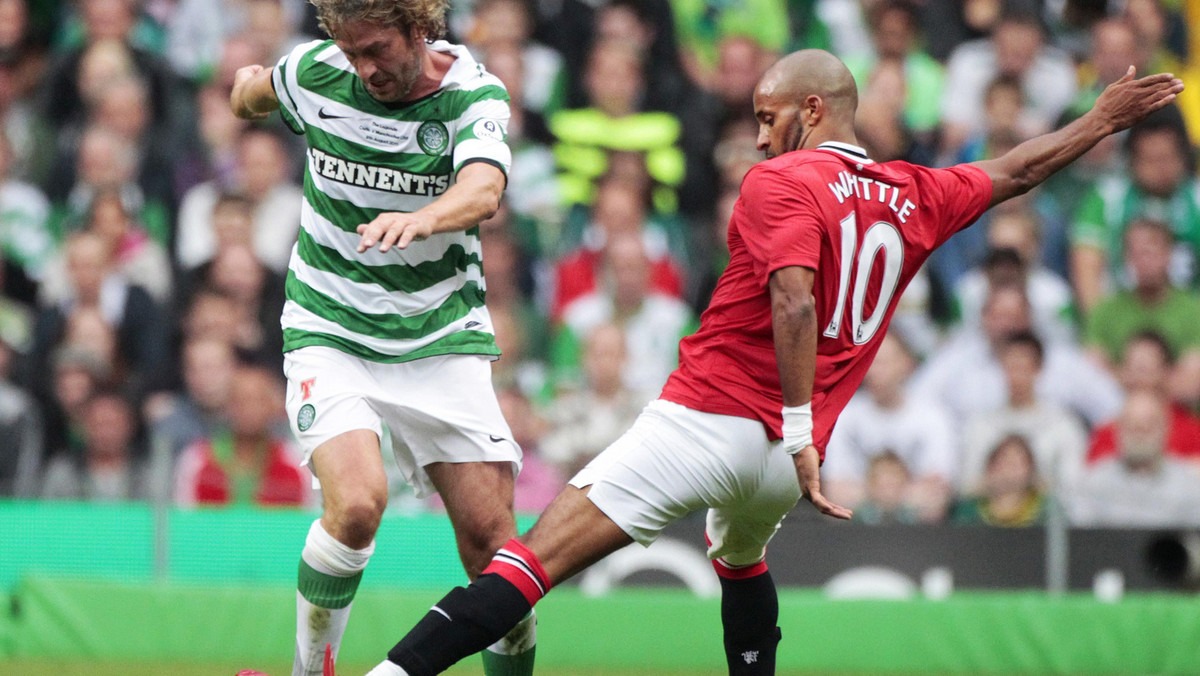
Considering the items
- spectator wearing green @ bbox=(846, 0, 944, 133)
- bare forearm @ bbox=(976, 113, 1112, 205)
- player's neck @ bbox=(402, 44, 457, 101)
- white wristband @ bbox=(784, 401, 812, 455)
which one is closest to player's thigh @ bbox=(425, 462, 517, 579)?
white wristband @ bbox=(784, 401, 812, 455)

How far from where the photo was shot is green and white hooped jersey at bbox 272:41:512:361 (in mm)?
5832

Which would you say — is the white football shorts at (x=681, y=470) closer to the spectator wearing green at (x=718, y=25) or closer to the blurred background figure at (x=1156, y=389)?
the blurred background figure at (x=1156, y=389)

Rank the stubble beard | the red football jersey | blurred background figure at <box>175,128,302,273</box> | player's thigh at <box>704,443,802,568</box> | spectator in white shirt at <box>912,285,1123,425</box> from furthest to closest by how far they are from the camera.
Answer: blurred background figure at <box>175,128,302,273</box> < spectator in white shirt at <box>912,285,1123,425</box> < the stubble beard < player's thigh at <box>704,443,802,568</box> < the red football jersey

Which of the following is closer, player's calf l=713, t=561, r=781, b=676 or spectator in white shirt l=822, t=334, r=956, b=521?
player's calf l=713, t=561, r=781, b=676

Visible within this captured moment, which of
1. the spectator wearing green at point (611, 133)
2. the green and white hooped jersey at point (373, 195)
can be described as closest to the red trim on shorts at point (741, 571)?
the green and white hooped jersey at point (373, 195)

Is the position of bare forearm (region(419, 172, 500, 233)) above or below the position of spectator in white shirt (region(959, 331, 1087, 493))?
above

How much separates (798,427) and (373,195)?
6.04 ft

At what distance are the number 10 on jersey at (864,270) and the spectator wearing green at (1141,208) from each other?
20.5ft

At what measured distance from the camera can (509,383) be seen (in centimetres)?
1023

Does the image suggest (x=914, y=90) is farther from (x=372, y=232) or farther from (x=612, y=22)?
(x=372, y=232)

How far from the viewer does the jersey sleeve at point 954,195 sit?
18.0ft

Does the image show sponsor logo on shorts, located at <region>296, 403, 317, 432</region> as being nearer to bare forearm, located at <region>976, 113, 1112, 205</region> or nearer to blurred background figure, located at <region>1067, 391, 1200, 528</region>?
bare forearm, located at <region>976, 113, 1112, 205</region>

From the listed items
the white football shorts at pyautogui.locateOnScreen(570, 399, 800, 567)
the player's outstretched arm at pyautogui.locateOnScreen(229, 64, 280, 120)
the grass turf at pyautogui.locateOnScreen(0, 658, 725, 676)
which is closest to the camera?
the white football shorts at pyautogui.locateOnScreen(570, 399, 800, 567)

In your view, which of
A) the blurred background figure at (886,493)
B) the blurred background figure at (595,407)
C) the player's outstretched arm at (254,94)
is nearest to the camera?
the player's outstretched arm at (254,94)
